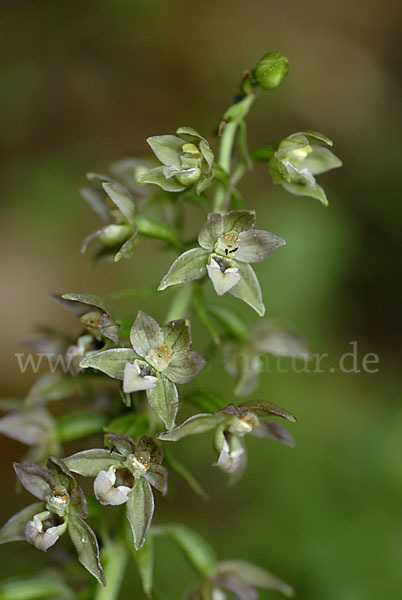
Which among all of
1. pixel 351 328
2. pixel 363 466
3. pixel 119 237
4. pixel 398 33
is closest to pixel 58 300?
pixel 119 237

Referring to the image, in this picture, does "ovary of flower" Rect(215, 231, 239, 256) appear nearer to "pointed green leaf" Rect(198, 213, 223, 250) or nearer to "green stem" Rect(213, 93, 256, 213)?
"pointed green leaf" Rect(198, 213, 223, 250)

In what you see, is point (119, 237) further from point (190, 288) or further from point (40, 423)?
point (40, 423)

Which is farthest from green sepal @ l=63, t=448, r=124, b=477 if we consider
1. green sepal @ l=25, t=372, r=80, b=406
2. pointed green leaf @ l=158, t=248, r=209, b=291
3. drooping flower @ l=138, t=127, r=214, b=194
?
drooping flower @ l=138, t=127, r=214, b=194

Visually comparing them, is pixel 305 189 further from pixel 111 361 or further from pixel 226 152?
pixel 111 361

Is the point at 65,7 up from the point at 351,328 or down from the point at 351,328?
up

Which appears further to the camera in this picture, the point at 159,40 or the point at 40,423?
the point at 159,40

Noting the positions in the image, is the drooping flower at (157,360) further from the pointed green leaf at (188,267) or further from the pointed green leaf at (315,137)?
the pointed green leaf at (315,137)

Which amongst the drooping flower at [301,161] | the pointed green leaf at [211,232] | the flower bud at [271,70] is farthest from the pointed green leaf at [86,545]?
the flower bud at [271,70]
